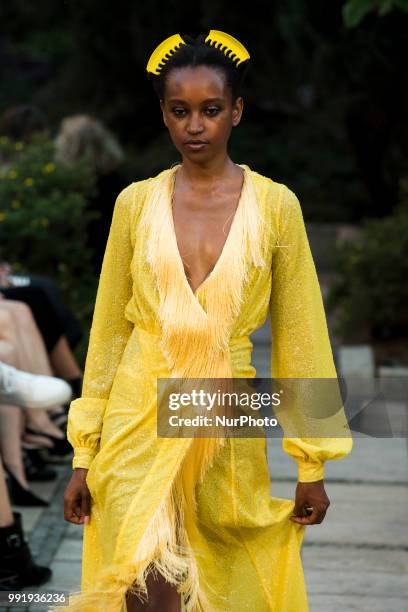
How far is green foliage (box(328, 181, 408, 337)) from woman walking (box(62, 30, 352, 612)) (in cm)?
636

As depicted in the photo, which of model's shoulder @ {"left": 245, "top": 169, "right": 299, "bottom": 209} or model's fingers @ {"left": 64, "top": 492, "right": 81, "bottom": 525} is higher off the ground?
model's shoulder @ {"left": 245, "top": 169, "right": 299, "bottom": 209}

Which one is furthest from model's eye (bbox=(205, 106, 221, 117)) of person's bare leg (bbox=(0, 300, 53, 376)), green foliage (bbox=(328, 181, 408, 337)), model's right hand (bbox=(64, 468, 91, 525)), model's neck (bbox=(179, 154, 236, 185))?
green foliage (bbox=(328, 181, 408, 337))

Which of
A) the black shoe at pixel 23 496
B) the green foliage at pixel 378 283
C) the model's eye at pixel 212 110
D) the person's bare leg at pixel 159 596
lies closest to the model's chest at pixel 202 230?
the model's eye at pixel 212 110

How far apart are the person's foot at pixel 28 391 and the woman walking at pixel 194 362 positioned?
5.91ft

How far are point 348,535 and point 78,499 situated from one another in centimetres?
246

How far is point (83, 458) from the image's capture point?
3574mm

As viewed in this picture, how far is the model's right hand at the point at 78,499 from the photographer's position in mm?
3580

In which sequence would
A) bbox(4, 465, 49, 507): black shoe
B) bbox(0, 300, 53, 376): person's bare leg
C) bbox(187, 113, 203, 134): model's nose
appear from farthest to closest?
bbox(0, 300, 53, 376): person's bare leg, bbox(4, 465, 49, 507): black shoe, bbox(187, 113, 203, 134): model's nose

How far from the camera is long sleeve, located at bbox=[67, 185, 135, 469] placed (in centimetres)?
361

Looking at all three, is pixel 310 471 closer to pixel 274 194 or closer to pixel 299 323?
pixel 299 323

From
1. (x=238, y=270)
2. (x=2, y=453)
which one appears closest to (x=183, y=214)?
(x=238, y=270)

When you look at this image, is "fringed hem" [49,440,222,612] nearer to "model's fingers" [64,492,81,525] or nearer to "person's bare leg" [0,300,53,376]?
"model's fingers" [64,492,81,525]

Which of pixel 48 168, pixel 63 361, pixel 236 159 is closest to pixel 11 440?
pixel 63 361

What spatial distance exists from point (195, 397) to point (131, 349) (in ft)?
0.74
